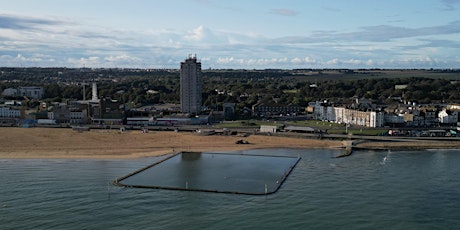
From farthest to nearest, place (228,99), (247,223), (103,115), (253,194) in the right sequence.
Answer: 1. (228,99)
2. (103,115)
3. (253,194)
4. (247,223)

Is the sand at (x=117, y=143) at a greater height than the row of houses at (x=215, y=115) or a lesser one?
lesser

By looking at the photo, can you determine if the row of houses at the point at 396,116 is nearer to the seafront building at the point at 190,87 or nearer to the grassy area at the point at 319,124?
the grassy area at the point at 319,124

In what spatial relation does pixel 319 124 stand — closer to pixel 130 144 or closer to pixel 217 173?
pixel 130 144

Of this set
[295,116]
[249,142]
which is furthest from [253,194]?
[295,116]

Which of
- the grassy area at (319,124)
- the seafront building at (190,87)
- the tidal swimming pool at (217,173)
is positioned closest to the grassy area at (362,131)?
the grassy area at (319,124)

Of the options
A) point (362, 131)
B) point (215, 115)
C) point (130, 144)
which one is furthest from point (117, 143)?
point (362, 131)

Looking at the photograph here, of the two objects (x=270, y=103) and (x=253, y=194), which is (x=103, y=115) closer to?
(x=270, y=103)
